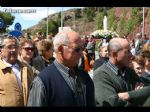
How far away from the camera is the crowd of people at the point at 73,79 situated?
371cm

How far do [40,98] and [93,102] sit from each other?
58 centimetres

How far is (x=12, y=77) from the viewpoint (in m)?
5.04

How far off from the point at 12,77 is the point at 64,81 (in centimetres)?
140

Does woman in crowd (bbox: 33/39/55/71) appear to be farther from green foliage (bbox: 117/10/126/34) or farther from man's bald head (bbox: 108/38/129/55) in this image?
green foliage (bbox: 117/10/126/34)

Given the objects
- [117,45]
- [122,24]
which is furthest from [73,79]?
[122,24]

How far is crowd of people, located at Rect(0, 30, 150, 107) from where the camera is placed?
371 centimetres

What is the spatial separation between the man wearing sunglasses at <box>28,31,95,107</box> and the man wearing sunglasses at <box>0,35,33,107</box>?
1.16 meters

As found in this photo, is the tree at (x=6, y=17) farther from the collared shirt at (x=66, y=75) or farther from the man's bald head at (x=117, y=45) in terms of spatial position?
the collared shirt at (x=66, y=75)

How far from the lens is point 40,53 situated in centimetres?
710

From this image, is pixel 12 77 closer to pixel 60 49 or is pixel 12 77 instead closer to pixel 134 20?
pixel 60 49

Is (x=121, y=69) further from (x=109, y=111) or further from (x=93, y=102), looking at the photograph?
(x=109, y=111)
